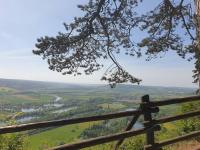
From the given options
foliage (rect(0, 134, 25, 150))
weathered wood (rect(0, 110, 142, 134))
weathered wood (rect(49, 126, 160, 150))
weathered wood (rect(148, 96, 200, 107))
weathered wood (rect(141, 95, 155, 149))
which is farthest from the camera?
foliage (rect(0, 134, 25, 150))

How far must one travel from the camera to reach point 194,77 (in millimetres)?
17672

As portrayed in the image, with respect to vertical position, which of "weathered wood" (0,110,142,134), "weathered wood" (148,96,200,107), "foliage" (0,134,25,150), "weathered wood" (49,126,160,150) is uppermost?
"weathered wood" (148,96,200,107)

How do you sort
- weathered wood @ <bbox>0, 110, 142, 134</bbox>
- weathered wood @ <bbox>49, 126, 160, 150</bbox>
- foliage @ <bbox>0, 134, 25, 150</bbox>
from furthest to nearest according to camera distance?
foliage @ <bbox>0, 134, 25, 150</bbox>
weathered wood @ <bbox>49, 126, 160, 150</bbox>
weathered wood @ <bbox>0, 110, 142, 134</bbox>

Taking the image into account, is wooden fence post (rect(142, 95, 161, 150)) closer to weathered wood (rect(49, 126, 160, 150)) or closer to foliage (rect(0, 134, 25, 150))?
weathered wood (rect(49, 126, 160, 150))

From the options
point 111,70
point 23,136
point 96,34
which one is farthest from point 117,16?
point 23,136

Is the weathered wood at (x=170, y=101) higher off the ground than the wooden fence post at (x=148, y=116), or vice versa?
the weathered wood at (x=170, y=101)

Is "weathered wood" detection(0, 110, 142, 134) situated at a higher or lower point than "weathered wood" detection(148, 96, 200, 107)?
lower

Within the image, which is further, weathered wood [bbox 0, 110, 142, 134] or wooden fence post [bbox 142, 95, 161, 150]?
wooden fence post [bbox 142, 95, 161, 150]

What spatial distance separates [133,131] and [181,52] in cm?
579

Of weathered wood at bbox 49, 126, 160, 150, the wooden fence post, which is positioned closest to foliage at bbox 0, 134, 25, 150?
weathered wood at bbox 49, 126, 160, 150

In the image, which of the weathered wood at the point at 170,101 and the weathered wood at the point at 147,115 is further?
the weathered wood at the point at 170,101

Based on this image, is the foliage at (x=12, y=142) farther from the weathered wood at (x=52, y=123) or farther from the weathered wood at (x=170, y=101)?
the weathered wood at (x=170, y=101)

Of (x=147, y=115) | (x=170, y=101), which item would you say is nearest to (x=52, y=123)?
(x=147, y=115)

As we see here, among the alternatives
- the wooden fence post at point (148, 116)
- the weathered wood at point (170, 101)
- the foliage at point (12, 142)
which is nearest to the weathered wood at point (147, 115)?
the wooden fence post at point (148, 116)
